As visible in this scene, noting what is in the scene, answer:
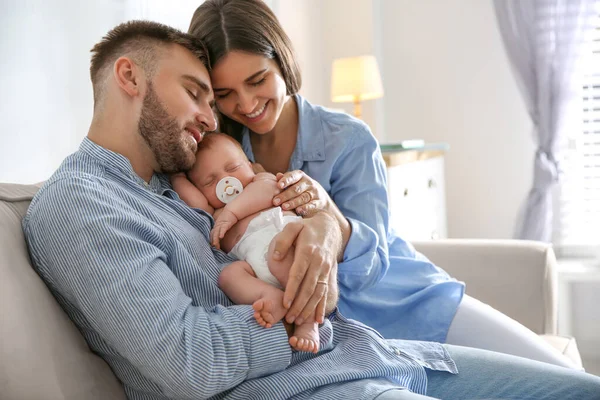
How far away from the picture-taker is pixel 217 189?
1528mm

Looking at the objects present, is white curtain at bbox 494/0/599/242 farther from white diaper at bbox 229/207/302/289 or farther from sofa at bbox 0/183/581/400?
sofa at bbox 0/183/581/400

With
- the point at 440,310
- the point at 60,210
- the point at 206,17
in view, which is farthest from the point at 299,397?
the point at 206,17

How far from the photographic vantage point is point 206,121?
4.98ft

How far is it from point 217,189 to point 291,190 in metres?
0.17

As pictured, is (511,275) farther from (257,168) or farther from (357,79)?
(357,79)

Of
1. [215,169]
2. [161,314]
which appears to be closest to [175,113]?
[215,169]

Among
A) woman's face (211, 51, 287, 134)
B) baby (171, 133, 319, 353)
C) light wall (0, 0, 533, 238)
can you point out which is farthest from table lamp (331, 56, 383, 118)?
baby (171, 133, 319, 353)

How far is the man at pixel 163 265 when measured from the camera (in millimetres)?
1099

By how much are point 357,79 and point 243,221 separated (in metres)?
2.56

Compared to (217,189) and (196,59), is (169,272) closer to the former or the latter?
(217,189)

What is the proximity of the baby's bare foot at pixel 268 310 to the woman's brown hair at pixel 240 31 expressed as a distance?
0.67 m

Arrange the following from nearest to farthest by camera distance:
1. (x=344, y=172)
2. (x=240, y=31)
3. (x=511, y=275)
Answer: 1. (x=240, y=31)
2. (x=344, y=172)
3. (x=511, y=275)

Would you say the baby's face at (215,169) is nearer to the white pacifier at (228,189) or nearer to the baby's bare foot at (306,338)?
the white pacifier at (228,189)

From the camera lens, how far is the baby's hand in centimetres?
140
